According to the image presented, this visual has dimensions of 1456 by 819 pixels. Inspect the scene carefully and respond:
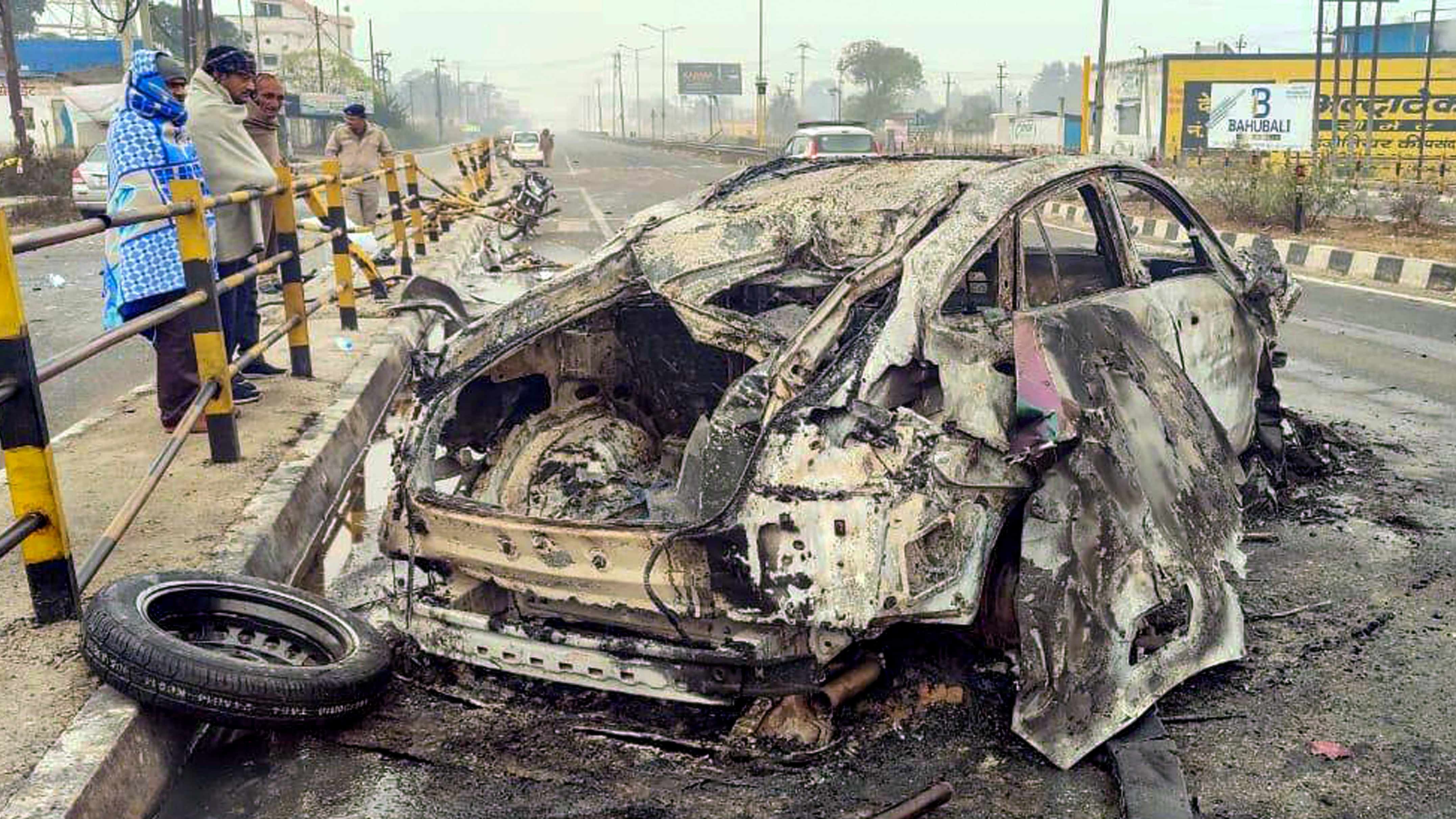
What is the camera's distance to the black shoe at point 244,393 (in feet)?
22.3

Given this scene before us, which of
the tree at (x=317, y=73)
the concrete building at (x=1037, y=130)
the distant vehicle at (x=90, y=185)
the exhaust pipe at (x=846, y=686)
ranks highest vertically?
the tree at (x=317, y=73)

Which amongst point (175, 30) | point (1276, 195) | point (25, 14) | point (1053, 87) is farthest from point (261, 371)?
point (1053, 87)

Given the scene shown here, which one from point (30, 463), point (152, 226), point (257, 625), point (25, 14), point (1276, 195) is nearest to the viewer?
point (30, 463)

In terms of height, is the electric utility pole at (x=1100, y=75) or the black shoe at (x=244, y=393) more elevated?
the electric utility pole at (x=1100, y=75)

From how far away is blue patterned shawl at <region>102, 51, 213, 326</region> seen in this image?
5.44 m

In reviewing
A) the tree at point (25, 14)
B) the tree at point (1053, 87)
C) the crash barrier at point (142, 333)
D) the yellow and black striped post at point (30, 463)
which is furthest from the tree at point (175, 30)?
the tree at point (1053, 87)

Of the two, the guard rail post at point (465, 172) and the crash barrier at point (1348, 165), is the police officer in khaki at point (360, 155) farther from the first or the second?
the crash barrier at point (1348, 165)

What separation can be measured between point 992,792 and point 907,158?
2605mm

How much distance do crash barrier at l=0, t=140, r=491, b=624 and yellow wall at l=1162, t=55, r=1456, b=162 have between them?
3431 centimetres

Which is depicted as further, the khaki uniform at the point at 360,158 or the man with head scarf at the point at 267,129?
the khaki uniform at the point at 360,158

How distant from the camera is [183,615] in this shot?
12.0 feet

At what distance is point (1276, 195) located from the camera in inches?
678

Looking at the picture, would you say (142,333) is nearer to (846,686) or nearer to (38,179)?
(846,686)

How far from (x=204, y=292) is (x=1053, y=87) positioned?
587ft
